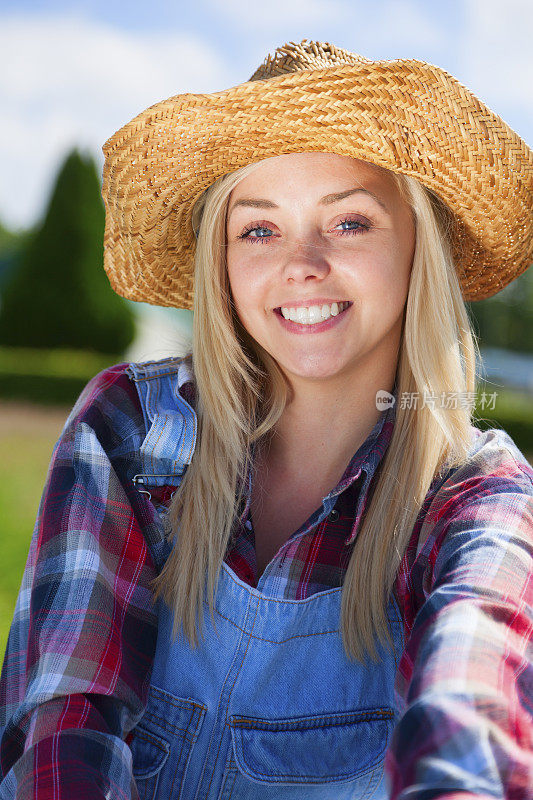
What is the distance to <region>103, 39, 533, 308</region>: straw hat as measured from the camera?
192 cm

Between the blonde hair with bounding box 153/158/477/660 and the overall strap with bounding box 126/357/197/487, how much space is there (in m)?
0.06

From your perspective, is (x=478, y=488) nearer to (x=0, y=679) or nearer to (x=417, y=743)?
(x=417, y=743)

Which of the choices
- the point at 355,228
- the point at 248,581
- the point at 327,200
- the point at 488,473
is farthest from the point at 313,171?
the point at 248,581

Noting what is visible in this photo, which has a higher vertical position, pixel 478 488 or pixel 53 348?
pixel 478 488

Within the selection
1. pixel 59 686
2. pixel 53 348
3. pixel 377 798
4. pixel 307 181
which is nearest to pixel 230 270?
pixel 307 181

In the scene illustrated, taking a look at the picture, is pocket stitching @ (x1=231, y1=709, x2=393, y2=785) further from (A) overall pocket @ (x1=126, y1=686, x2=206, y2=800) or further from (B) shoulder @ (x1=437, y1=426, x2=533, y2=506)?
(B) shoulder @ (x1=437, y1=426, x2=533, y2=506)

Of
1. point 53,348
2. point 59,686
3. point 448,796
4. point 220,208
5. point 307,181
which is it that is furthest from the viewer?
point 53,348

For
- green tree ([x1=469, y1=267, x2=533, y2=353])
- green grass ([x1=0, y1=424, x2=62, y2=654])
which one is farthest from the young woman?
green tree ([x1=469, y1=267, x2=533, y2=353])

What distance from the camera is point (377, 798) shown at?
6.20 feet

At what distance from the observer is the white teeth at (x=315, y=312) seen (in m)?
2.11

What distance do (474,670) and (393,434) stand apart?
0.91 metres

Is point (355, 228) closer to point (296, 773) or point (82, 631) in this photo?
point (82, 631)

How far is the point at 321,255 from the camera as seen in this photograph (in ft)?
6.79

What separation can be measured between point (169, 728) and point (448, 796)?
97 centimetres
